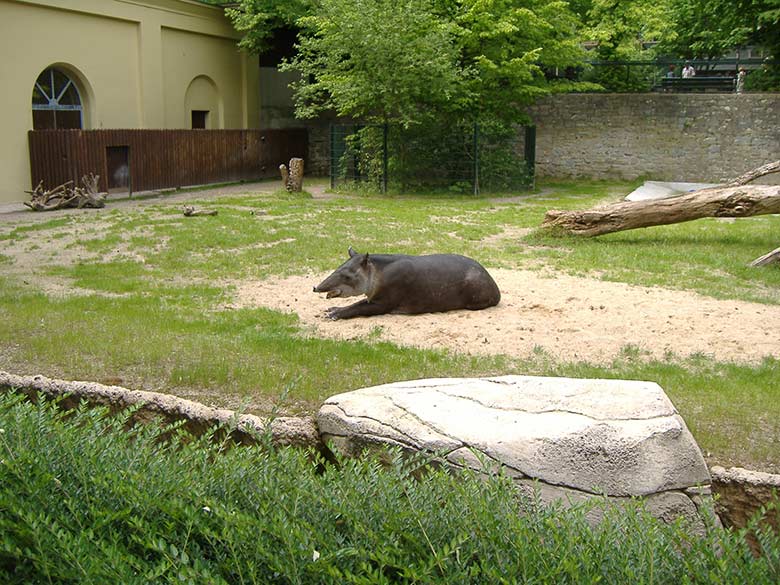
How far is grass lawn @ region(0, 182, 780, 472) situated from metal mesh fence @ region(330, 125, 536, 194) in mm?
3246

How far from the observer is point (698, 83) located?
94.6 ft

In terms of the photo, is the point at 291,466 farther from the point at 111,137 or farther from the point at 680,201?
the point at 111,137

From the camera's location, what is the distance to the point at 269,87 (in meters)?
29.7

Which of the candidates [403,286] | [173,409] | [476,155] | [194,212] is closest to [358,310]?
[403,286]

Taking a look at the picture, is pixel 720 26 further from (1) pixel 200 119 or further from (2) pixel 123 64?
(2) pixel 123 64

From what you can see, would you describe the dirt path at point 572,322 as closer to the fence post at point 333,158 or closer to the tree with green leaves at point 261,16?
the fence post at point 333,158

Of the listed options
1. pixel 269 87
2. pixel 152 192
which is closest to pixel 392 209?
pixel 152 192

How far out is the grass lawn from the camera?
6.06m

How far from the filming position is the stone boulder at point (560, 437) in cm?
363

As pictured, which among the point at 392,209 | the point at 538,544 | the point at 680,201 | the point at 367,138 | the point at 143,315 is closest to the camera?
the point at 538,544

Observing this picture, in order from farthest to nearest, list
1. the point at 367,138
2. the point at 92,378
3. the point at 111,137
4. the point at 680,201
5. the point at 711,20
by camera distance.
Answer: the point at 711,20
the point at 367,138
the point at 111,137
the point at 680,201
the point at 92,378

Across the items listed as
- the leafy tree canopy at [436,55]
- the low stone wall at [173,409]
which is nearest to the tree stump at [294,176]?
the leafy tree canopy at [436,55]

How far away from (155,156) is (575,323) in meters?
16.5

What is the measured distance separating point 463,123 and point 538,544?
20341mm
